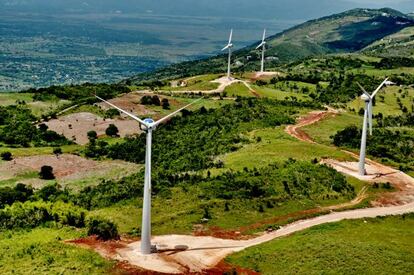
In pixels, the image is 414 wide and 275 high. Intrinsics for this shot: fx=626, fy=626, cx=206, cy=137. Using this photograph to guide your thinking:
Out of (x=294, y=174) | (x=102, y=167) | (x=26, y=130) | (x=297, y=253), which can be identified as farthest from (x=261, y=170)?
(x=26, y=130)

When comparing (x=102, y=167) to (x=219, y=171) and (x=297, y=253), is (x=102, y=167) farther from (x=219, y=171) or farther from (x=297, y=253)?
(x=297, y=253)

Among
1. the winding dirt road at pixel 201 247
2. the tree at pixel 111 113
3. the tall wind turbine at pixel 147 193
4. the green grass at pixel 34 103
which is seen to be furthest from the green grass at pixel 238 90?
the tall wind turbine at pixel 147 193

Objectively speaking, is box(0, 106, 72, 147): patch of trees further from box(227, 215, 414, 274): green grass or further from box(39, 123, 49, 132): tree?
box(227, 215, 414, 274): green grass

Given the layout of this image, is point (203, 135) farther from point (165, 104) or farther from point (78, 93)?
point (78, 93)

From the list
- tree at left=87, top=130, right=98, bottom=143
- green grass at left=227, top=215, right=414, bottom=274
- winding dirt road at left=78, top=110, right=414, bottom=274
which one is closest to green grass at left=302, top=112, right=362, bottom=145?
winding dirt road at left=78, top=110, right=414, bottom=274

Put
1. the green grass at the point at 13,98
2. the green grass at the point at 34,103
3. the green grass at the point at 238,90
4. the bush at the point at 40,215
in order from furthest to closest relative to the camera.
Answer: the green grass at the point at 238,90, the green grass at the point at 13,98, the green grass at the point at 34,103, the bush at the point at 40,215

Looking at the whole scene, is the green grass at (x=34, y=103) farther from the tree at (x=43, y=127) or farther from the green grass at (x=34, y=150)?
the green grass at (x=34, y=150)
